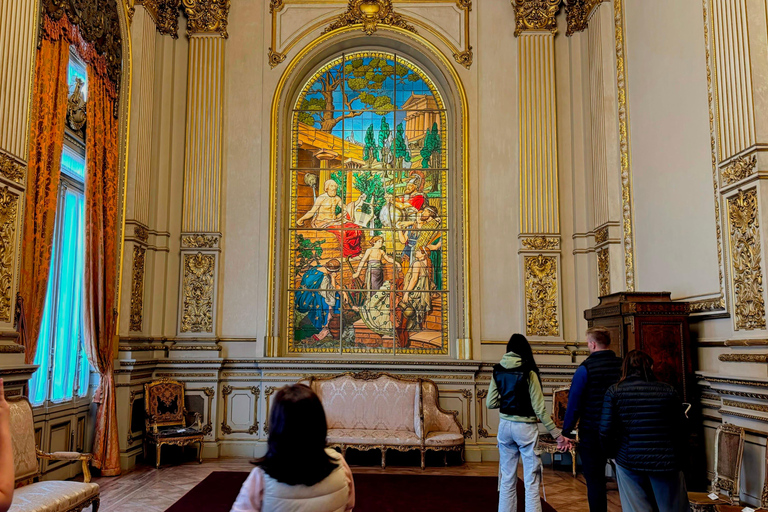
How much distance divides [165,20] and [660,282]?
7.40 meters

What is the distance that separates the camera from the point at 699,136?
5.89 meters

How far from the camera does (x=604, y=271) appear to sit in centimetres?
800

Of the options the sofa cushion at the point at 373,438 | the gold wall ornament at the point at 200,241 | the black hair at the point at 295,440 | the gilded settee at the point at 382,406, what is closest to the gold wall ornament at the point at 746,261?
Result: the gilded settee at the point at 382,406

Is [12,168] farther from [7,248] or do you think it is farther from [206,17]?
[206,17]

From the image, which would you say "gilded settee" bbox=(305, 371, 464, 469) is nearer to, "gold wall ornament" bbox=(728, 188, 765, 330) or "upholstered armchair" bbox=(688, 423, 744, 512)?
"upholstered armchair" bbox=(688, 423, 744, 512)

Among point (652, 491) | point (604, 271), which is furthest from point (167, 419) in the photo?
point (652, 491)

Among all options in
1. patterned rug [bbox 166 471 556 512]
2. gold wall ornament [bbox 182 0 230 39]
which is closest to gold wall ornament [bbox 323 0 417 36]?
gold wall ornament [bbox 182 0 230 39]

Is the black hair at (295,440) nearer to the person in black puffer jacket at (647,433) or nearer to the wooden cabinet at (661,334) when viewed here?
the person in black puffer jacket at (647,433)

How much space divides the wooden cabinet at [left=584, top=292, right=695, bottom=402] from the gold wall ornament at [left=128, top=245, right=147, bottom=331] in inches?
230

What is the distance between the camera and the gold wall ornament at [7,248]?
17.2ft

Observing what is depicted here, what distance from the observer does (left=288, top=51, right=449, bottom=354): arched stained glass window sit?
904 cm

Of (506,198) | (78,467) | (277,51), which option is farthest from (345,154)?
(78,467)

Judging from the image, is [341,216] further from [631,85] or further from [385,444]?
[631,85]

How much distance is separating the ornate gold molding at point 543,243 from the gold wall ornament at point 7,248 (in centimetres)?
623
